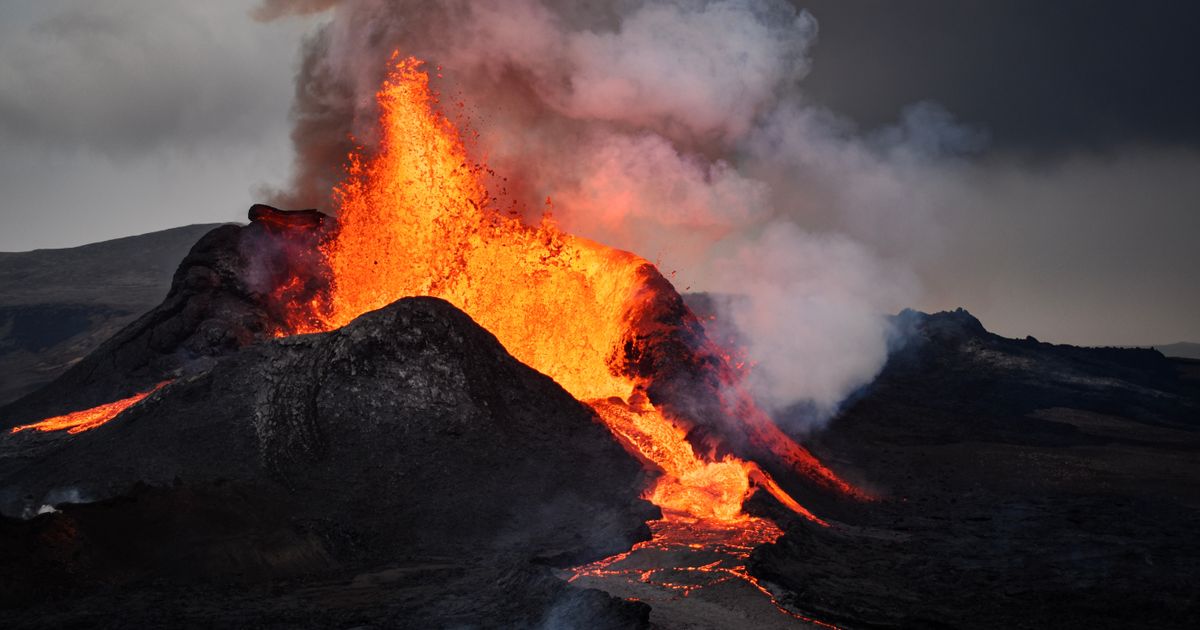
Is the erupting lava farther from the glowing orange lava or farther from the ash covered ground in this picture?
the glowing orange lava

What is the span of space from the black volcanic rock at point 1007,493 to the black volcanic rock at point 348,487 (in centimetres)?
344

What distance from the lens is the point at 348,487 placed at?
43.4 feet

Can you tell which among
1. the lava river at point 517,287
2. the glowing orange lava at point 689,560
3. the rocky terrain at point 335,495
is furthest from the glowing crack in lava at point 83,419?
the glowing orange lava at point 689,560

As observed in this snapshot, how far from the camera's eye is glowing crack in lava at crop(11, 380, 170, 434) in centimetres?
1667

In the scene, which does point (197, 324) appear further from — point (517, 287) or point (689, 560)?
point (689, 560)

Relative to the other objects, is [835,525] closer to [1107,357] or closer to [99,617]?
[99,617]

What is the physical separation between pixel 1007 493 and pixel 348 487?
14.9 meters

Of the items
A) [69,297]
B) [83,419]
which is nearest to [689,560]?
[83,419]

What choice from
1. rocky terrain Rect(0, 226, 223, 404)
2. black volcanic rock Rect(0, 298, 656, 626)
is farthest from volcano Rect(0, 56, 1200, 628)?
rocky terrain Rect(0, 226, 223, 404)

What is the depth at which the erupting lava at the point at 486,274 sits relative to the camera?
19.9 metres

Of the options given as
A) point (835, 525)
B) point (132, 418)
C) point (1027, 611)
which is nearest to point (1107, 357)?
point (835, 525)

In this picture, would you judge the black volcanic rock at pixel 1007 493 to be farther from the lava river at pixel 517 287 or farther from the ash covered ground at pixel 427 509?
the lava river at pixel 517 287

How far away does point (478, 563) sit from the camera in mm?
11125

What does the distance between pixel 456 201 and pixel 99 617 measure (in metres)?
15.8
